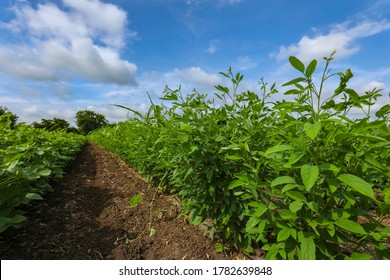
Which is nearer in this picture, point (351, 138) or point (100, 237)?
point (351, 138)

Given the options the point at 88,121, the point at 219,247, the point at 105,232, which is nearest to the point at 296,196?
the point at 219,247

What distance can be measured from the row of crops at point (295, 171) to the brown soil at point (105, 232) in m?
0.38

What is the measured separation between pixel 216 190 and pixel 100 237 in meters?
1.55

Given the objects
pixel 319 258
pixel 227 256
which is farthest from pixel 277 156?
pixel 227 256

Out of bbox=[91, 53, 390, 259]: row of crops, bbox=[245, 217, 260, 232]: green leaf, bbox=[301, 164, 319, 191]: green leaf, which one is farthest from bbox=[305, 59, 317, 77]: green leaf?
bbox=[245, 217, 260, 232]: green leaf

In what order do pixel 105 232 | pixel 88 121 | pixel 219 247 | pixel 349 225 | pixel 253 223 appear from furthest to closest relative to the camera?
1. pixel 88 121
2. pixel 105 232
3. pixel 219 247
4. pixel 253 223
5. pixel 349 225

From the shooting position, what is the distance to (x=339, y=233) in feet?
4.31

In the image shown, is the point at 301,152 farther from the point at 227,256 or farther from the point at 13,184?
the point at 13,184

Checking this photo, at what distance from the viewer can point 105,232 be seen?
2807 mm

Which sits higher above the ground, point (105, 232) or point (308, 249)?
point (308, 249)

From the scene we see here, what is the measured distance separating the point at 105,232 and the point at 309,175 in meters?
2.52

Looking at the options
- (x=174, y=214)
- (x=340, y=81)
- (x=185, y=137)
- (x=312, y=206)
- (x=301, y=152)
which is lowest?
(x=174, y=214)

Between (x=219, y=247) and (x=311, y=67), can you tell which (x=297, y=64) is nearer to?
(x=311, y=67)

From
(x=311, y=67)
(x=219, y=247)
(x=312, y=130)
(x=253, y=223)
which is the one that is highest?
(x=311, y=67)
